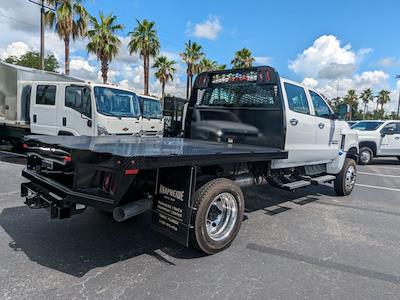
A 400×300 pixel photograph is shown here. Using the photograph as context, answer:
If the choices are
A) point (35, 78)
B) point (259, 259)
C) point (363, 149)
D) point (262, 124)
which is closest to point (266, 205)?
point (262, 124)

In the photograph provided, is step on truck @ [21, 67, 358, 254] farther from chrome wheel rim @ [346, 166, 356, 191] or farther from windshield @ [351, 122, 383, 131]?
windshield @ [351, 122, 383, 131]

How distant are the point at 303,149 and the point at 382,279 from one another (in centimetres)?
280

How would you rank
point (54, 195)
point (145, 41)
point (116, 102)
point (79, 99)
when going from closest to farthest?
point (54, 195)
point (79, 99)
point (116, 102)
point (145, 41)

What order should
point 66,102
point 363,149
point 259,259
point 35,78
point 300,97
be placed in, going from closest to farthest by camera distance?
1. point 259,259
2. point 300,97
3. point 66,102
4. point 35,78
5. point 363,149

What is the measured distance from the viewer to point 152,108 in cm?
1330

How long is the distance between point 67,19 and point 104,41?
379cm

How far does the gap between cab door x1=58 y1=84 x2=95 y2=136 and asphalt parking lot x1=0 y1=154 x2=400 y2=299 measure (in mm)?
3360

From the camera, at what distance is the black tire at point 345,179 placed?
7.47 metres

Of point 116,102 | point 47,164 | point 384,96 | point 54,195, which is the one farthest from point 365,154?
point 384,96

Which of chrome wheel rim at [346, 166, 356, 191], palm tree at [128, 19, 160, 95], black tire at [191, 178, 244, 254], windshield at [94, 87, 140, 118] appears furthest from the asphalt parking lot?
palm tree at [128, 19, 160, 95]

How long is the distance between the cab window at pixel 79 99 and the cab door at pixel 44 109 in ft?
1.41

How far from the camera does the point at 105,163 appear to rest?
10.4ft

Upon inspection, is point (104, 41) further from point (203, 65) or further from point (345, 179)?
point (345, 179)

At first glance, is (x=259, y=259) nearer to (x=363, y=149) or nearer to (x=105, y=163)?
(x=105, y=163)
